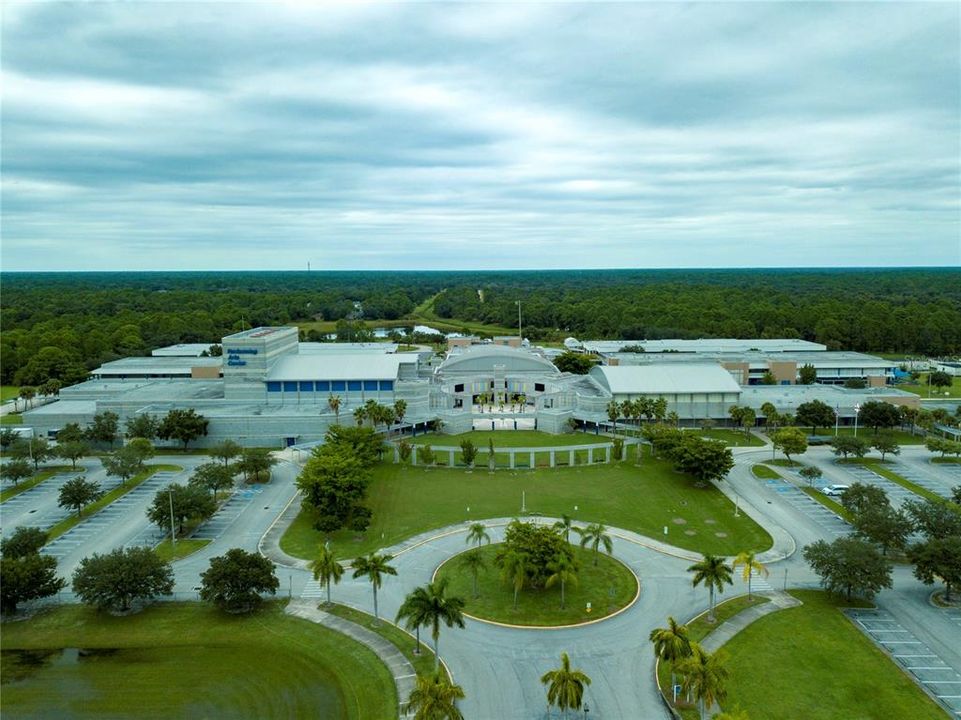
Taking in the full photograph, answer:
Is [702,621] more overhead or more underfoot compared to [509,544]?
more underfoot

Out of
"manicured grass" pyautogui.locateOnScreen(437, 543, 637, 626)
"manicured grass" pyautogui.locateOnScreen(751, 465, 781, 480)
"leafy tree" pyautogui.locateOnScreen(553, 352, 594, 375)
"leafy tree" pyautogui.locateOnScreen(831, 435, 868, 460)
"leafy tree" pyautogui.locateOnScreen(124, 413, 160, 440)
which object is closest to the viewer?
"manicured grass" pyautogui.locateOnScreen(437, 543, 637, 626)

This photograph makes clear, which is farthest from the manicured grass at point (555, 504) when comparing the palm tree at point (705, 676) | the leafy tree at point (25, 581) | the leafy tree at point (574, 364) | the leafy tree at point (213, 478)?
the leafy tree at point (574, 364)

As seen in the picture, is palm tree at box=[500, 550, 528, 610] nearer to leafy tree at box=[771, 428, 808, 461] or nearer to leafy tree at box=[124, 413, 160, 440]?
leafy tree at box=[771, 428, 808, 461]

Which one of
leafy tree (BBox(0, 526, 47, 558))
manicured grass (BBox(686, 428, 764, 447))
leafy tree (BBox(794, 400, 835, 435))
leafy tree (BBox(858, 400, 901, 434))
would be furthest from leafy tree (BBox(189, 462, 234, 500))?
leafy tree (BBox(858, 400, 901, 434))

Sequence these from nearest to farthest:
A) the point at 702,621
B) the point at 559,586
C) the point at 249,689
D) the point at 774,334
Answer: the point at 249,689
the point at 702,621
the point at 559,586
the point at 774,334

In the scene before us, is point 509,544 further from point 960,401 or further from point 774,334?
point 774,334

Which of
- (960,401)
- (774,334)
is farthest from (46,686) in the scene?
(774,334)
